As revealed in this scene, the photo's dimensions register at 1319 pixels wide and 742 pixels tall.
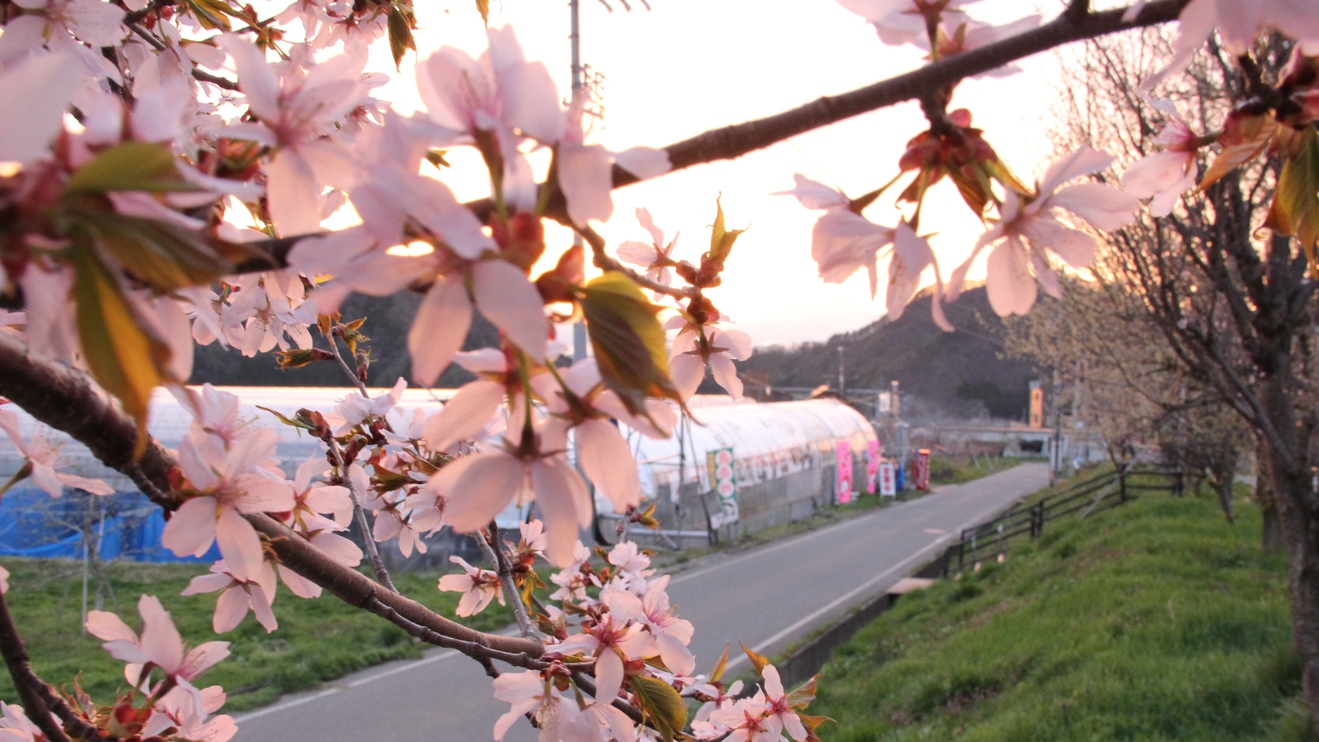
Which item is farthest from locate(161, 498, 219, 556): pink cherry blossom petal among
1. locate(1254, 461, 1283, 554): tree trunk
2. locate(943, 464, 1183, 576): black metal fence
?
locate(943, 464, 1183, 576): black metal fence

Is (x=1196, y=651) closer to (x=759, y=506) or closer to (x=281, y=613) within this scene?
(x=281, y=613)

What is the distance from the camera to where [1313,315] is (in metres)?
4.96

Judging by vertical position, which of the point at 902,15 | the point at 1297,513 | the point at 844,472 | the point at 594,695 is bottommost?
the point at 844,472

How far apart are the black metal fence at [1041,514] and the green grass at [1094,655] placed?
73.3 inches

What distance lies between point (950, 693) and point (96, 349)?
5588 mm

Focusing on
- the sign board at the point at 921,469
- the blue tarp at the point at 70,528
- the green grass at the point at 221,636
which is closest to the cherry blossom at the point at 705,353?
the green grass at the point at 221,636

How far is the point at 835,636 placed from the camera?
7.13m

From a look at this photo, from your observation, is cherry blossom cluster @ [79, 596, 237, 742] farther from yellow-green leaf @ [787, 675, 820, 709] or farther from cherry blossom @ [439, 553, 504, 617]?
yellow-green leaf @ [787, 675, 820, 709]

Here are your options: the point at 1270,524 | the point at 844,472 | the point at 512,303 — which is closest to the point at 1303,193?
the point at 512,303

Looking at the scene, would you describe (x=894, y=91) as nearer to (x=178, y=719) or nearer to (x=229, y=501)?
(x=229, y=501)

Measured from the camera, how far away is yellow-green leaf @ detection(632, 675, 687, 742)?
83cm

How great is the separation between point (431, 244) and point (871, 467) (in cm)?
1873

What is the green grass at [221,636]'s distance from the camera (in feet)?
17.5

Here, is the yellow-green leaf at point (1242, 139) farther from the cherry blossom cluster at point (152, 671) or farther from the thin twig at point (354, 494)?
the thin twig at point (354, 494)
